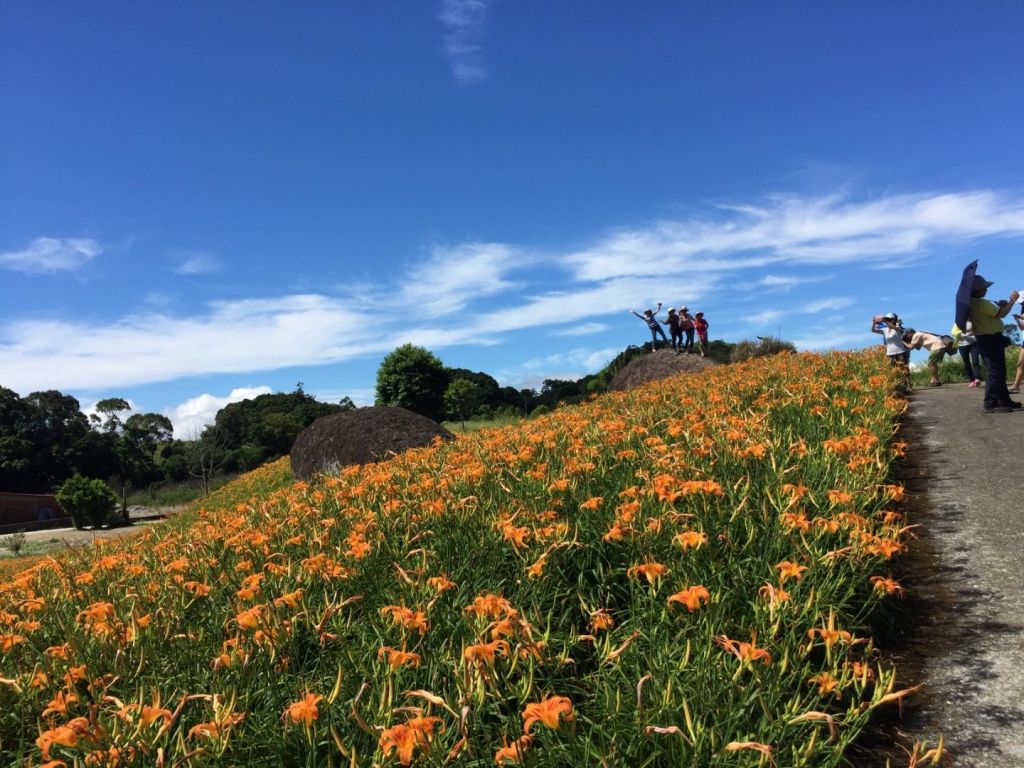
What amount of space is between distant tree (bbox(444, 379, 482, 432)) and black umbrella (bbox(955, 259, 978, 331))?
25.5 m

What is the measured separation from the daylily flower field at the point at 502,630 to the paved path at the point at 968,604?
0.58 ft

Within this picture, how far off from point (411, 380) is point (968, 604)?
85.2 feet

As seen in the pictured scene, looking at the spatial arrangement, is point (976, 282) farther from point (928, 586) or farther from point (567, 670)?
point (567, 670)

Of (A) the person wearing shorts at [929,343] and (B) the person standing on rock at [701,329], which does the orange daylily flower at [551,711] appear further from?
(B) the person standing on rock at [701,329]

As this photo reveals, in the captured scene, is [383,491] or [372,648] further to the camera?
[383,491]

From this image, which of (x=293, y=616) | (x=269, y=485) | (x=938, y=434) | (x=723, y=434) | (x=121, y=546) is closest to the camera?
(x=293, y=616)

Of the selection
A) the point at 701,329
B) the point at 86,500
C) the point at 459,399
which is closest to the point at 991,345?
the point at 701,329

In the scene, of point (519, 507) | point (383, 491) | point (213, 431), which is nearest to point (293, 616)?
point (519, 507)

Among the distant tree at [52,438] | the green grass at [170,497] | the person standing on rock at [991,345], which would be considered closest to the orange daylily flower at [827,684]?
the person standing on rock at [991,345]

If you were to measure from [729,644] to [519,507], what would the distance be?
147 cm

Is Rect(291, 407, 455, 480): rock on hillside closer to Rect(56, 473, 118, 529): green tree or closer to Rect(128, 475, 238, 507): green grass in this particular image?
Rect(56, 473, 118, 529): green tree

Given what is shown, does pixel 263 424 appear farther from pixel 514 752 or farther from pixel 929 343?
pixel 514 752

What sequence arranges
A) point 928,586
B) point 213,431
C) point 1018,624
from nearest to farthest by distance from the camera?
point 1018,624 < point 928,586 < point 213,431

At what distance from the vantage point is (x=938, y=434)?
19.5 ft
